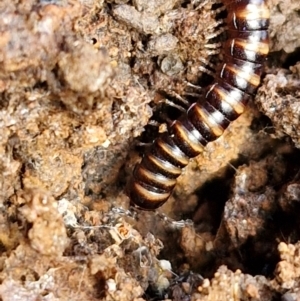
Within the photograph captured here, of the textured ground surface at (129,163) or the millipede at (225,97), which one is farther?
the millipede at (225,97)

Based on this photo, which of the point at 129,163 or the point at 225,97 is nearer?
the point at 225,97

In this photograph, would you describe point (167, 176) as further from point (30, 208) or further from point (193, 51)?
point (30, 208)

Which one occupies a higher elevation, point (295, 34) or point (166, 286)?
point (295, 34)

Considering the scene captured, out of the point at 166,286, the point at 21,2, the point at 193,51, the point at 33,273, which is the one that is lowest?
the point at 166,286

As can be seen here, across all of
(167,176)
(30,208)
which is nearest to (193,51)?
(167,176)

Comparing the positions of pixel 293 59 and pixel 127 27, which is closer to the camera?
pixel 127 27
